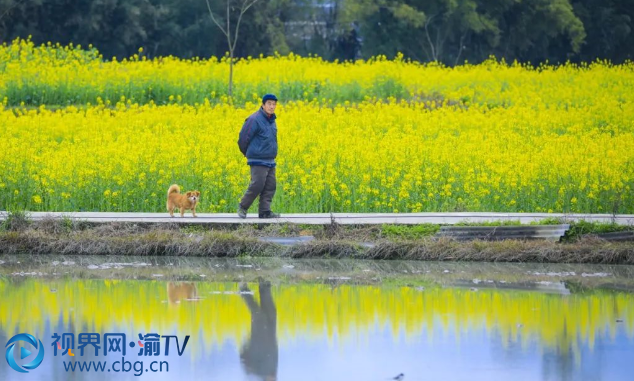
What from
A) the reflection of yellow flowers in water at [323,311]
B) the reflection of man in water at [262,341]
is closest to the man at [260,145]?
the reflection of yellow flowers in water at [323,311]

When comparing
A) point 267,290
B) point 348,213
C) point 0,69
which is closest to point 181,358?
point 267,290

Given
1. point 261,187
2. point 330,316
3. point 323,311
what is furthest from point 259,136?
point 330,316

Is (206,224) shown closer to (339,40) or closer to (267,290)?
(267,290)

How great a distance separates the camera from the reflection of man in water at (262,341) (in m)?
8.21

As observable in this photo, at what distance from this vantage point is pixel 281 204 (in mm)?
16500

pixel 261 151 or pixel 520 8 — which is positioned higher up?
pixel 520 8

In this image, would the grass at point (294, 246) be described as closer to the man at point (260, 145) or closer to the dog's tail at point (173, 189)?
the man at point (260, 145)

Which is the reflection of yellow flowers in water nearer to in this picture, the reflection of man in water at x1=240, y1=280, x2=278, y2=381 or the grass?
the reflection of man in water at x1=240, y1=280, x2=278, y2=381

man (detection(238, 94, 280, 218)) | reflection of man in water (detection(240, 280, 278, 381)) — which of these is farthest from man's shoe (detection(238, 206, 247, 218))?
reflection of man in water (detection(240, 280, 278, 381))

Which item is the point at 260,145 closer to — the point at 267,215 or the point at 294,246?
the point at 267,215

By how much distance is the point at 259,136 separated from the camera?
14430 mm

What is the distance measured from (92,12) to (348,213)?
28.9 meters

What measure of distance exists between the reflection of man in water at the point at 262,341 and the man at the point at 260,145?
132 inches

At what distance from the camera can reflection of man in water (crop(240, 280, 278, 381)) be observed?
8211mm
